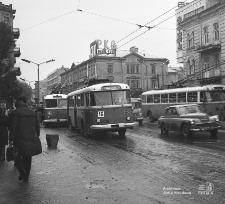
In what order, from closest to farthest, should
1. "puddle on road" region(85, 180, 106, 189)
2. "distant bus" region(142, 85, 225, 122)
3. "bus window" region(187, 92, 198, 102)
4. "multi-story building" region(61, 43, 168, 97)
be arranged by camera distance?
1. "puddle on road" region(85, 180, 106, 189)
2. "distant bus" region(142, 85, 225, 122)
3. "bus window" region(187, 92, 198, 102)
4. "multi-story building" region(61, 43, 168, 97)

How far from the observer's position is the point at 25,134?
6.95 m

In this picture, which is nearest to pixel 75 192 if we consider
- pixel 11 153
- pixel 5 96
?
pixel 11 153

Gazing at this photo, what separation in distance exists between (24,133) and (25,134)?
0.03 metres

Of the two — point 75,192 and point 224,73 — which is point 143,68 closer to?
point 224,73

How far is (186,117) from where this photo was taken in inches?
634

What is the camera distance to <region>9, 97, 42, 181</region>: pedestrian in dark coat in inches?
271

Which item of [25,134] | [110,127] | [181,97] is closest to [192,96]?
[181,97]

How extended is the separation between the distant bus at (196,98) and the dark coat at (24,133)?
57.5ft

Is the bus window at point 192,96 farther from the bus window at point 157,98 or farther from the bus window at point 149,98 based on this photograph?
the bus window at point 149,98

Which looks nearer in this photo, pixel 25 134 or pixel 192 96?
pixel 25 134

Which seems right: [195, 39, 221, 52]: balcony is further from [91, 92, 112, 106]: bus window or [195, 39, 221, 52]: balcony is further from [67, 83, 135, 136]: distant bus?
[91, 92, 112, 106]: bus window

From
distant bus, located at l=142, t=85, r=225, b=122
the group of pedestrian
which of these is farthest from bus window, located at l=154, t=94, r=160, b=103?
the group of pedestrian

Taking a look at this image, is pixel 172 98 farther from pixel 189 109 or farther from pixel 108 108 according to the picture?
pixel 108 108

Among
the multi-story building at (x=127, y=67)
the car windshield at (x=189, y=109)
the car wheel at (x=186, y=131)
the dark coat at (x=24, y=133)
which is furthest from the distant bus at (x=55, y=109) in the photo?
the multi-story building at (x=127, y=67)
